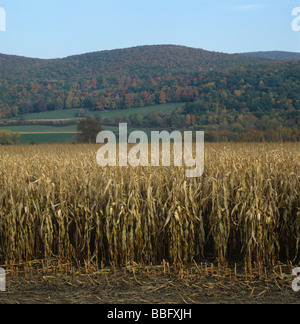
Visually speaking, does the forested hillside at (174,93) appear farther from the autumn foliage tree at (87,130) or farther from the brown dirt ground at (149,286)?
the brown dirt ground at (149,286)

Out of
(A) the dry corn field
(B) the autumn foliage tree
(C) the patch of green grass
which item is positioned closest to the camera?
(A) the dry corn field

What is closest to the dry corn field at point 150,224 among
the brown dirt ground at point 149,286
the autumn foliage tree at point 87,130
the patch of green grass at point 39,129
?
the brown dirt ground at point 149,286

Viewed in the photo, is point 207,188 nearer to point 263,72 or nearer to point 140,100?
point 140,100

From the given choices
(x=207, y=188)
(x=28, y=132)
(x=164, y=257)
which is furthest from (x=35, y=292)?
(x=28, y=132)

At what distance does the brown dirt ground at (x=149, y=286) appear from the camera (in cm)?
400

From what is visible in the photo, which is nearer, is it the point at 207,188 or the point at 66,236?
the point at 66,236

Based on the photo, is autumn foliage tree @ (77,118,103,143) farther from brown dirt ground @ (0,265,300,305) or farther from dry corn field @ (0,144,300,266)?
brown dirt ground @ (0,265,300,305)

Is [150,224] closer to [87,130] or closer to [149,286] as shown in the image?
[149,286]

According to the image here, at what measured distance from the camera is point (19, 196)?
17.1ft

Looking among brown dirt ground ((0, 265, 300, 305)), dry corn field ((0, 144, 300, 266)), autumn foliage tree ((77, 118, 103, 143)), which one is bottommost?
brown dirt ground ((0, 265, 300, 305))

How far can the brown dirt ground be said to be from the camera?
4.00 metres

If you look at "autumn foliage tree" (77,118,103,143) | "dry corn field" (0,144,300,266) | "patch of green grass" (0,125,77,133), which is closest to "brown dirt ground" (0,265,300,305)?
"dry corn field" (0,144,300,266)

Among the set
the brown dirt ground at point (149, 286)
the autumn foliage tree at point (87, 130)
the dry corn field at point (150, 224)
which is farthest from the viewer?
the autumn foliage tree at point (87, 130)

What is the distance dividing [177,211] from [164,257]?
685 millimetres
